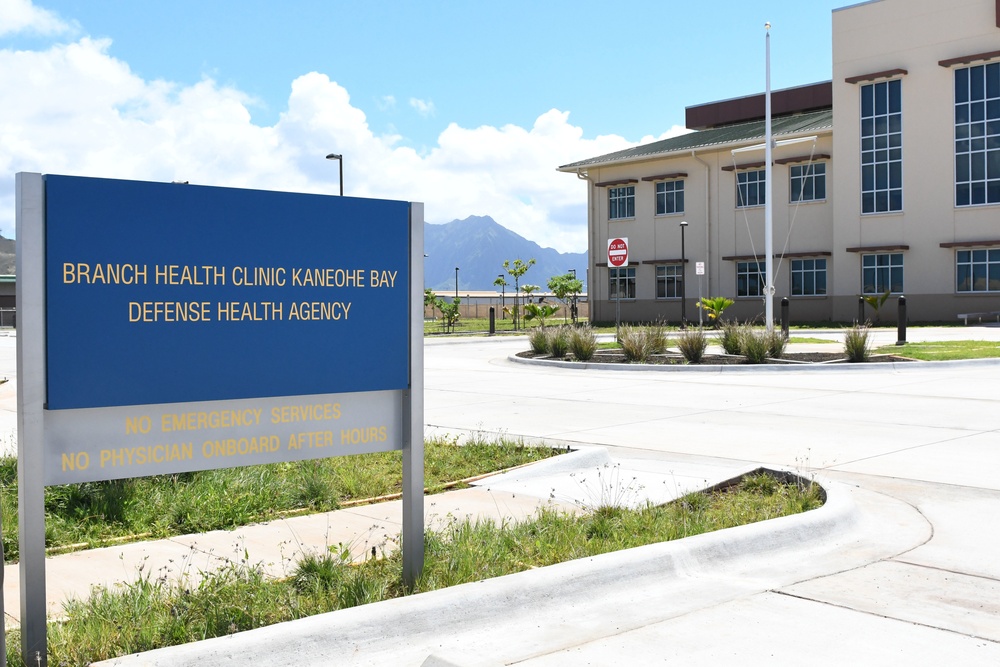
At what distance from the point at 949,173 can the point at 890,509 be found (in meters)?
42.0

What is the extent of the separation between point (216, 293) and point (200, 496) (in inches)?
116

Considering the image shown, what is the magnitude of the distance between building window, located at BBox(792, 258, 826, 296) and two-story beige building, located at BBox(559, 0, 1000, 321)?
0.05m

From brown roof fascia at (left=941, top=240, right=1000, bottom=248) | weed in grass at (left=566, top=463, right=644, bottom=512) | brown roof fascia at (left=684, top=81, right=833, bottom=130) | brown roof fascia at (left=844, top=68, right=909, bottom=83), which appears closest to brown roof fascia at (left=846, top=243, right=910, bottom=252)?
brown roof fascia at (left=941, top=240, right=1000, bottom=248)

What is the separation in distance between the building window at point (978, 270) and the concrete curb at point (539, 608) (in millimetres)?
42366

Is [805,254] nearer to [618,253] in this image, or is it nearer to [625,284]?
[625,284]

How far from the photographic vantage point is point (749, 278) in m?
51.9

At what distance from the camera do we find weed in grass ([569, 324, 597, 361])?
23281mm

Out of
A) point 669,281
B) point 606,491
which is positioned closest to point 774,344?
point 606,491

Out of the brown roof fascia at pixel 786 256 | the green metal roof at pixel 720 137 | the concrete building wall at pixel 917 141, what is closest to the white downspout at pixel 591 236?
the green metal roof at pixel 720 137

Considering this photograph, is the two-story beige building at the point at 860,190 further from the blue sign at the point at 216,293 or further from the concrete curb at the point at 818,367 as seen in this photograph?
the blue sign at the point at 216,293

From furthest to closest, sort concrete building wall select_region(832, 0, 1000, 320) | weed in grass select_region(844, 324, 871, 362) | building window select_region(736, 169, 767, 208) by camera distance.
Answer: building window select_region(736, 169, 767, 208)
concrete building wall select_region(832, 0, 1000, 320)
weed in grass select_region(844, 324, 871, 362)

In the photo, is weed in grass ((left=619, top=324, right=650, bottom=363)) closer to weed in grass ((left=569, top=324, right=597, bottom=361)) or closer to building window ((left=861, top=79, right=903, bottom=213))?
weed in grass ((left=569, top=324, right=597, bottom=361))

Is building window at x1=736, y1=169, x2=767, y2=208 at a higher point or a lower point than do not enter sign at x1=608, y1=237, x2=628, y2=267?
higher

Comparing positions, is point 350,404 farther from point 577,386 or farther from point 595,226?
point 595,226
